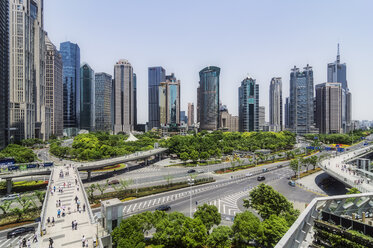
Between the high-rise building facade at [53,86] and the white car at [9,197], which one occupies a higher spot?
the high-rise building facade at [53,86]

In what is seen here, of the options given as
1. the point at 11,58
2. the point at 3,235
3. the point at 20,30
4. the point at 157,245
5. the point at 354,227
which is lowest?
the point at 3,235

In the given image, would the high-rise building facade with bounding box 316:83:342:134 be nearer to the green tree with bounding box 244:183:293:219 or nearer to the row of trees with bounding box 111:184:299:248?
the green tree with bounding box 244:183:293:219

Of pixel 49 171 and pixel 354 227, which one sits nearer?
pixel 354 227

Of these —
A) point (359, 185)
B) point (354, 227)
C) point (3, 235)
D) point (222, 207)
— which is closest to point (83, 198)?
point (3, 235)

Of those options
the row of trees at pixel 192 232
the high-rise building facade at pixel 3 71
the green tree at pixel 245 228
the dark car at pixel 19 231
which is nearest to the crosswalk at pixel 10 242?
the dark car at pixel 19 231

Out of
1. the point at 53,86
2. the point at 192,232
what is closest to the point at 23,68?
the point at 53,86

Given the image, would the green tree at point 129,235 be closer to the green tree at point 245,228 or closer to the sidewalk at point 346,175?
the green tree at point 245,228

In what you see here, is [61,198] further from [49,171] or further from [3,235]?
[49,171]
